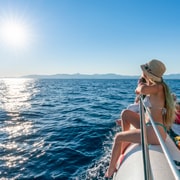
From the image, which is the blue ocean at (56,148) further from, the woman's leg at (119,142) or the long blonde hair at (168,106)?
the long blonde hair at (168,106)

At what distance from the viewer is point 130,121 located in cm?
423

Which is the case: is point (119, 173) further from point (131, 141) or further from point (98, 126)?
point (98, 126)

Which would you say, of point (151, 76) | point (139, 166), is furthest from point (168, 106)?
point (139, 166)

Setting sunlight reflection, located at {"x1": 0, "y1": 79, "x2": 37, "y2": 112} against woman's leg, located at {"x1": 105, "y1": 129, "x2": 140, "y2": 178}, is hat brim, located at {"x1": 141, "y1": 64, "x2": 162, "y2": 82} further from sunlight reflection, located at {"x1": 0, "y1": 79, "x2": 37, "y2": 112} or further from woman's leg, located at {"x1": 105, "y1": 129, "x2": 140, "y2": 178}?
sunlight reflection, located at {"x1": 0, "y1": 79, "x2": 37, "y2": 112}

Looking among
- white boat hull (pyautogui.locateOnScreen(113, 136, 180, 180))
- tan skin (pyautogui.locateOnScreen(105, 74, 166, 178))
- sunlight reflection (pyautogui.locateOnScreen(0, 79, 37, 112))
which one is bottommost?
sunlight reflection (pyautogui.locateOnScreen(0, 79, 37, 112))

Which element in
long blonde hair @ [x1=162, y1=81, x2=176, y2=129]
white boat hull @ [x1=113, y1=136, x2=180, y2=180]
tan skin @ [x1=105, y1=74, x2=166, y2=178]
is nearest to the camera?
white boat hull @ [x1=113, y1=136, x2=180, y2=180]

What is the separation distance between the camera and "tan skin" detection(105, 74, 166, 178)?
12.0 feet

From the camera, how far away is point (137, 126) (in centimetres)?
413

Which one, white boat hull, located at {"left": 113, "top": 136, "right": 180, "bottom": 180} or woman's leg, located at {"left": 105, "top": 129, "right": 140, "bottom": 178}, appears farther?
woman's leg, located at {"left": 105, "top": 129, "right": 140, "bottom": 178}

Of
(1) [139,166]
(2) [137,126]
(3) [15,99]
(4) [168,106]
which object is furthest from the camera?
(3) [15,99]

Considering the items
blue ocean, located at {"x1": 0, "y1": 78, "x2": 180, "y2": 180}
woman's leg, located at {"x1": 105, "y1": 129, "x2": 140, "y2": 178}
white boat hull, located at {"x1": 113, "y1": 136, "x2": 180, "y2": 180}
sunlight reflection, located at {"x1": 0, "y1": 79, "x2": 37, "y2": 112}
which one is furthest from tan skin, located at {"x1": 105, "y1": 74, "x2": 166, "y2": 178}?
sunlight reflection, located at {"x1": 0, "y1": 79, "x2": 37, "y2": 112}

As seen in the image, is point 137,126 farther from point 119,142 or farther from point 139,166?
point 139,166

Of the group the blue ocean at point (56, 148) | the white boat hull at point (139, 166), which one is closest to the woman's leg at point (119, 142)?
the white boat hull at point (139, 166)

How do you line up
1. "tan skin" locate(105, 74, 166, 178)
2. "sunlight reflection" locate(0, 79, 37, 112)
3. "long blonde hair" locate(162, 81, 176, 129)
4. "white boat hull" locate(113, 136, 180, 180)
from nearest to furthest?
1. "white boat hull" locate(113, 136, 180, 180)
2. "tan skin" locate(105, 74, 166, 178)
3. "long blonde hair" locate(162, 81, 176, 129)
4. "sunlight reflection" locate(0, 79, 37, 112)
